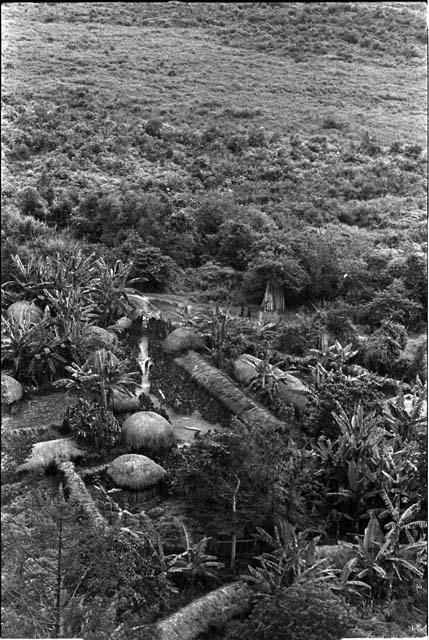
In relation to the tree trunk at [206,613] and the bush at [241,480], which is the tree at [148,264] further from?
the tree trunk at [206,613]

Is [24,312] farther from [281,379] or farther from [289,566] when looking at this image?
[289,566]

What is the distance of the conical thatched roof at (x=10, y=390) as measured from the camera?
11.3 meters

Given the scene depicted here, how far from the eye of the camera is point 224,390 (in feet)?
39.6

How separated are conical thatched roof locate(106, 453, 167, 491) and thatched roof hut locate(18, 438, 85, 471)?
2.34 ft

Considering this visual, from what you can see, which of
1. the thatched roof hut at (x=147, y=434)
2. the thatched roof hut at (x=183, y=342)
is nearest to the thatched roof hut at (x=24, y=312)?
the thatched roof hut at (x=183, y=342)

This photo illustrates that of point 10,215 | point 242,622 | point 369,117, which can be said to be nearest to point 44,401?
point 242,622

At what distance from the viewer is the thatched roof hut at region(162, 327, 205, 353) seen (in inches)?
537

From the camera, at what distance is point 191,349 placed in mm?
13688

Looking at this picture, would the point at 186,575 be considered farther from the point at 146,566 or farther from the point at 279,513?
the point at 279,513

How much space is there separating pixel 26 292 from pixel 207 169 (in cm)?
1388

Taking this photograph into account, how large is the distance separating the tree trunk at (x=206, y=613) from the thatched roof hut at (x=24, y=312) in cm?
697

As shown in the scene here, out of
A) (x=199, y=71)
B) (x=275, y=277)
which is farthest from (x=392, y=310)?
(x=199, y=71)

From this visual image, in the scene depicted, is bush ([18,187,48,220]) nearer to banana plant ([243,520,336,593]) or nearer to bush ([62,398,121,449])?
bush ([62,398,121,449])

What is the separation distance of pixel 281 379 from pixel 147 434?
2901mm
